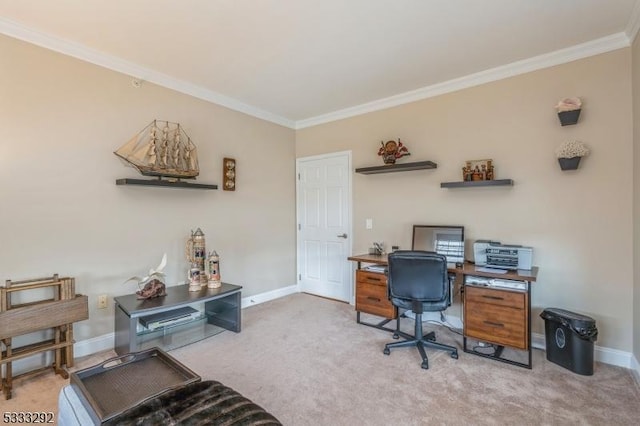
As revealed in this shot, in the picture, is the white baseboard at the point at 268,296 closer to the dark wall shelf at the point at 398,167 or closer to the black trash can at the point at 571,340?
the dark wall shelf at the point at 398,167

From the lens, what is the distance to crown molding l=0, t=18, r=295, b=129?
7.95 feet

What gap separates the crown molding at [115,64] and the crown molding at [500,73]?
143 cm

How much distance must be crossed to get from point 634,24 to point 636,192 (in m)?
1.26

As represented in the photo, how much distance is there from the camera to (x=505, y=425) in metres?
1.85

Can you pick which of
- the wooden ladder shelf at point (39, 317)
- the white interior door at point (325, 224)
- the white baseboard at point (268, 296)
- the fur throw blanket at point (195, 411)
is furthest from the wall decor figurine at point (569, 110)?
the wooden ladder shelf at point (39, 317)

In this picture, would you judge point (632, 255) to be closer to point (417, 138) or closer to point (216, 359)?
Answer: point (417, 138)

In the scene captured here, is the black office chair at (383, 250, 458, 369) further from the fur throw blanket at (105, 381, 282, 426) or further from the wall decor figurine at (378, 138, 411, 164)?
the fur throw blanket at (105, 381, 282, 426)

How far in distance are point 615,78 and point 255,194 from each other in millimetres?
3827

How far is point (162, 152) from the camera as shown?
3.17 m

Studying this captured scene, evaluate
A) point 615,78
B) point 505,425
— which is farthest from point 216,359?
point 615,78

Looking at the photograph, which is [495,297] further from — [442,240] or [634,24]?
[634,24]

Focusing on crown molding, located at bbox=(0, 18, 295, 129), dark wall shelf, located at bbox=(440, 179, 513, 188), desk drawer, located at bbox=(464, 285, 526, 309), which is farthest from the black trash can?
crown molding, located at bbox=(0, 18, 295, 129)

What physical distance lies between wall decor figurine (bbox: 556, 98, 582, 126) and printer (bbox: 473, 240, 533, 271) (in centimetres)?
116

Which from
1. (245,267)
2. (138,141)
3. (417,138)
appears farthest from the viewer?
(245,267)
